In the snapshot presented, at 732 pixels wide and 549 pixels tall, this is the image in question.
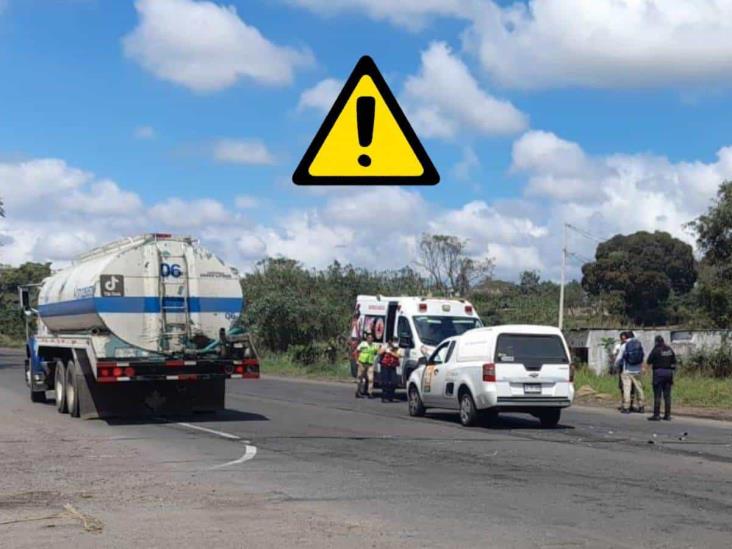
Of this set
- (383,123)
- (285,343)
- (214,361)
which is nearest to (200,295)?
(214,361)

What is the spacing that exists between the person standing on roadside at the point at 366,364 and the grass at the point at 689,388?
5.55 meters

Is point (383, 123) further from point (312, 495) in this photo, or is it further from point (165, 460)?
point (165, 460)

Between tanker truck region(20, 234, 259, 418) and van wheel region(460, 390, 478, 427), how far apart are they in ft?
12.5

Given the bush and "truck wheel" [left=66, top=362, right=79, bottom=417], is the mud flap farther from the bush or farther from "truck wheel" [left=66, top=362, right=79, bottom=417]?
the bush

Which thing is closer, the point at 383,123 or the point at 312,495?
the point at 383,123

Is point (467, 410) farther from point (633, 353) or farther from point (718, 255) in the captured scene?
point (718, 255)

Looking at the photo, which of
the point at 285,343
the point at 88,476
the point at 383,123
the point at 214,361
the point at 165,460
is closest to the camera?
the point at 383,123

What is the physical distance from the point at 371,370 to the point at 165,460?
44.5 feet

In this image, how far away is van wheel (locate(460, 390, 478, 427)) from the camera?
18562 mm

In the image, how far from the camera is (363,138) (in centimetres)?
492

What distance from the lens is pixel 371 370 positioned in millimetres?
26812

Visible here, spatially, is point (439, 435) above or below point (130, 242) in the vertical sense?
below

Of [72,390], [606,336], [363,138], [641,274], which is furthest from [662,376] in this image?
[641,274]

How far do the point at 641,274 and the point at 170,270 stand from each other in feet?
181
